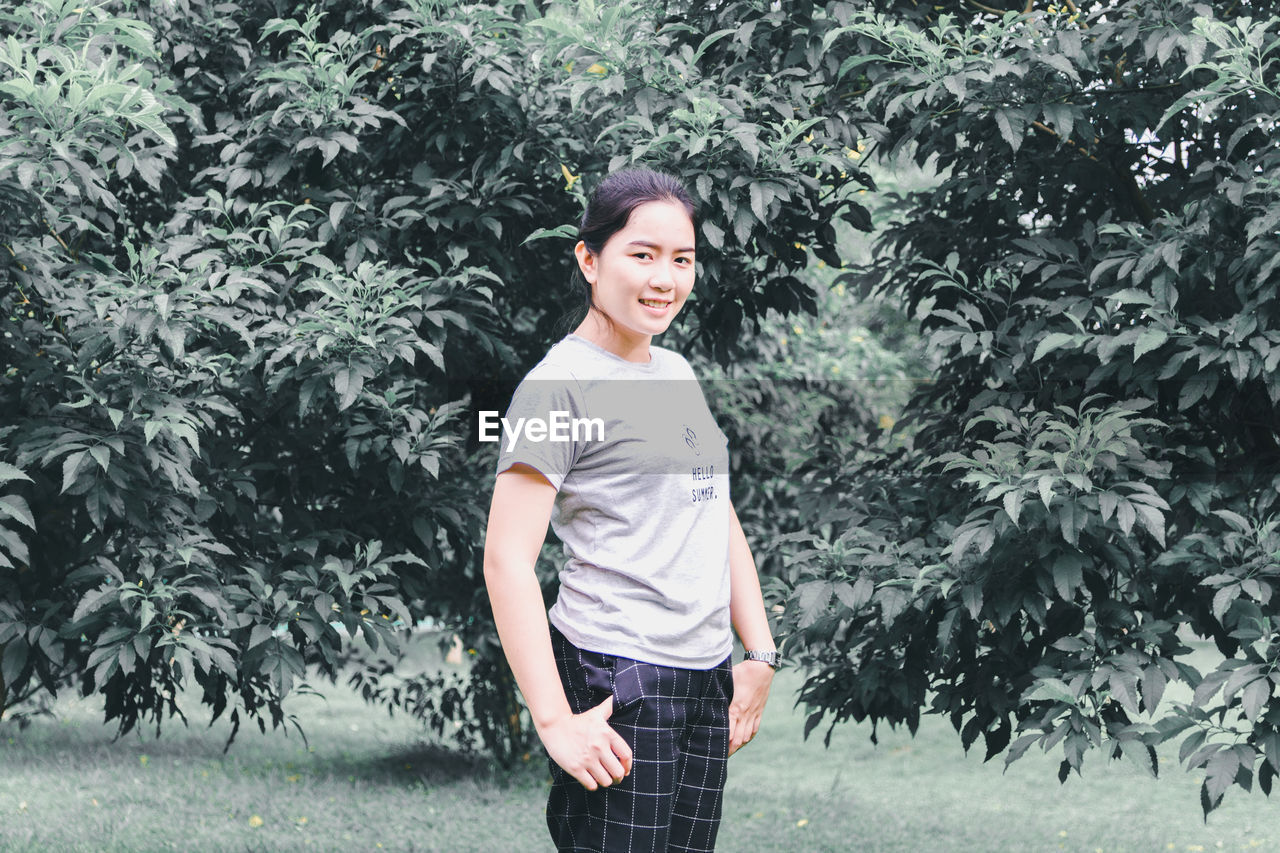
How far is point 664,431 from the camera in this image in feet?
5.68

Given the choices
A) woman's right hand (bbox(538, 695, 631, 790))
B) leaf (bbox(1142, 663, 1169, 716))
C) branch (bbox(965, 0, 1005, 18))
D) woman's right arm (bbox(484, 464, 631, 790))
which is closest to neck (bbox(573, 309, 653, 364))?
woman's right arm (bbox(484, 464, 631, 790))

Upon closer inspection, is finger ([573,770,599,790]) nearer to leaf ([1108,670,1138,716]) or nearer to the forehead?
the forehead

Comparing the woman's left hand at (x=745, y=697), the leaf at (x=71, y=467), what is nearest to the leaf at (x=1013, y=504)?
the woman's left hand at (x=745, y=697)

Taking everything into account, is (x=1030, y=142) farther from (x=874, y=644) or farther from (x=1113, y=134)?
(x=874, y=644)

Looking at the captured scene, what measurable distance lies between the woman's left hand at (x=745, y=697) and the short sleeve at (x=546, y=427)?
46 cm

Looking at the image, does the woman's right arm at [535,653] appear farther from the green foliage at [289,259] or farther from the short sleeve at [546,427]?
the green foliage at [289,259]

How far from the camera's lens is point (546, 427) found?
1.64 m

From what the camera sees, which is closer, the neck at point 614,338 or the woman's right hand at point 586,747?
the woman's right hand at point 586,747

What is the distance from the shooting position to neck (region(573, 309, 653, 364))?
179 centimetres

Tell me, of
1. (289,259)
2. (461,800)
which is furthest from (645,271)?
(461,800)

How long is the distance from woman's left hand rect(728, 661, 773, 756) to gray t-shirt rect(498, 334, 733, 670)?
0.12 meters

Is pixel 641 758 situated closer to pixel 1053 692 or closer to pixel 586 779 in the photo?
→ pixel 586 779

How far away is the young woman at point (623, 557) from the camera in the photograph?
63.9 inches

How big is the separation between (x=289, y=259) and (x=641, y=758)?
198 centimetres
